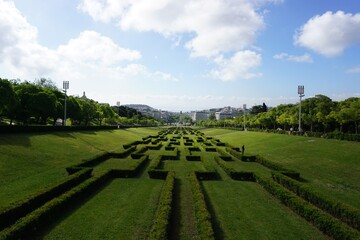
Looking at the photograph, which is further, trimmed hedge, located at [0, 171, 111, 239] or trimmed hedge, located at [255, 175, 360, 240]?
trimmed hedge, located at [255, 175, 360, 240]

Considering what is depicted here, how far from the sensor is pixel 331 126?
59438 millimetres

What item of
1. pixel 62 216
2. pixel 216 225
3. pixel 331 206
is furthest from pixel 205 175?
pixel 62 216

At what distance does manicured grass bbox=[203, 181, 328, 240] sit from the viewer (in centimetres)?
976

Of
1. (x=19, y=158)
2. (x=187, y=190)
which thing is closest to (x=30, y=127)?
(x=19, y=158)

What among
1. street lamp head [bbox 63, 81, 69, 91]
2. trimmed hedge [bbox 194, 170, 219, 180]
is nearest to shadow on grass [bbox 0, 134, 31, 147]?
trimmed hedge [bbox 194, 170, 219, 180]

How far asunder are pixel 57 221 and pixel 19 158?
11.4 m

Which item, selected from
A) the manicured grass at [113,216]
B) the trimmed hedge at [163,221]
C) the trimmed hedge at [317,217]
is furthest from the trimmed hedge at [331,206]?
the manicured grass at [113,216]

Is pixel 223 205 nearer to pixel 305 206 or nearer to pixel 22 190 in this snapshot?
pixel 305 206

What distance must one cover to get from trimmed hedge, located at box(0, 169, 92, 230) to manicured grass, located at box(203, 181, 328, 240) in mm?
6940

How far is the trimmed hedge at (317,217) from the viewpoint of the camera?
30.0 feet

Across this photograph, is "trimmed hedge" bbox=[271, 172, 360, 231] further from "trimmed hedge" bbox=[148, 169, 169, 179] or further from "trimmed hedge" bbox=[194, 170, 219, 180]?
"trimmed hedge" bbox=[148, 169, 169, 179]

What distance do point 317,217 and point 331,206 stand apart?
4.62 feet

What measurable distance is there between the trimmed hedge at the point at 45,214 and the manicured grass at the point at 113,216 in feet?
1.58

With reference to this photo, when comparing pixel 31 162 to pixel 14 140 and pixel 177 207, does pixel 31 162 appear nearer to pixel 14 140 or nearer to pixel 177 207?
pixel 14 140
